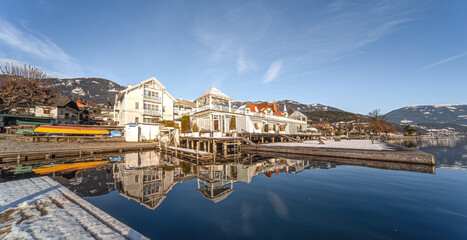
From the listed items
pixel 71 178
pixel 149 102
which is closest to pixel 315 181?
pixel 71 178

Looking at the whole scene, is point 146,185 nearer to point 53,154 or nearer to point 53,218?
point 53,218

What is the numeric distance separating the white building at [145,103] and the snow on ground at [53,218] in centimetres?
3032

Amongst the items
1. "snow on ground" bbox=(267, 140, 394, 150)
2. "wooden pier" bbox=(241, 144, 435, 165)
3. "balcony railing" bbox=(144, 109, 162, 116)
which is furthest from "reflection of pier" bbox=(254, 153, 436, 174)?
"balcony railing" bbox=(144, 109, 162, 116)

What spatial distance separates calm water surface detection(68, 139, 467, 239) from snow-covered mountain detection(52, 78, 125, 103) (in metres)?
153

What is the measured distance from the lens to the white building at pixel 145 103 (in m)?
34.6

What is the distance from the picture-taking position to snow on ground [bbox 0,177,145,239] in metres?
3.80

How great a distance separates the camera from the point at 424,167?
12.4m

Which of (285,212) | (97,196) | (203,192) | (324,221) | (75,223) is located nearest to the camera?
(75,223)

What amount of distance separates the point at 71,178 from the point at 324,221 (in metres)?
13.6

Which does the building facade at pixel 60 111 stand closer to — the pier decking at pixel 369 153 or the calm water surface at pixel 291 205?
the calm water surface at pixel 291 205

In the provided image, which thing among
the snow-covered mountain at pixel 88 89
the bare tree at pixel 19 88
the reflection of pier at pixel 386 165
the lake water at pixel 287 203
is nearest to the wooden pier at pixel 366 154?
the reflection of pier at pixel 386 165

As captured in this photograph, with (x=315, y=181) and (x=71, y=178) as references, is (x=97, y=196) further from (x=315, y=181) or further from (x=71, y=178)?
(x=315, y=181)

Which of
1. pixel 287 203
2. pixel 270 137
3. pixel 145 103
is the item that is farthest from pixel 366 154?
pixel 145 103

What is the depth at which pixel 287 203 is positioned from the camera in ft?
21.7
